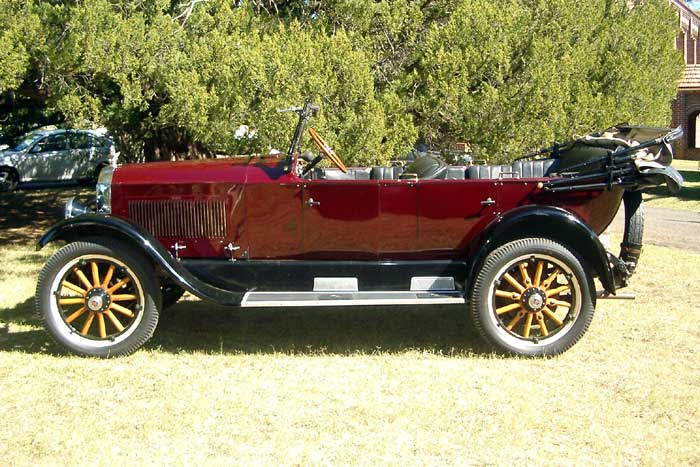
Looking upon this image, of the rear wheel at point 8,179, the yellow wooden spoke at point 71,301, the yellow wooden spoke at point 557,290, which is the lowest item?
the yellow wooden spoke at point 71,301

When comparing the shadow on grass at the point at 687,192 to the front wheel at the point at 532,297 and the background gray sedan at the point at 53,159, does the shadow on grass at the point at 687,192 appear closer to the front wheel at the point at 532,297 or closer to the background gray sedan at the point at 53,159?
the front wheel at the point at 532,297

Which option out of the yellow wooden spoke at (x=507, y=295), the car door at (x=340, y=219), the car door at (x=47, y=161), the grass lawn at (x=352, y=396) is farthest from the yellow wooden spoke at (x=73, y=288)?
the car door at (x=47, y=161)

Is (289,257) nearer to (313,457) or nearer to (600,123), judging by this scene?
(313,457)

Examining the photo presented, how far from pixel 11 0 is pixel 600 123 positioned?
6111 mm

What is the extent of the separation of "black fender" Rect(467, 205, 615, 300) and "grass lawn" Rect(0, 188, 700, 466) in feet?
2.10

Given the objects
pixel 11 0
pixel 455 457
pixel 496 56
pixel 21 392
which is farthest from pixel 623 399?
pixel 11 0

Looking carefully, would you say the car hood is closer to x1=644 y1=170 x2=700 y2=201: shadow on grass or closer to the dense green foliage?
the dense green foliage

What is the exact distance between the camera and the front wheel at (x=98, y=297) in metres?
5.22

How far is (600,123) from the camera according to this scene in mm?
8430

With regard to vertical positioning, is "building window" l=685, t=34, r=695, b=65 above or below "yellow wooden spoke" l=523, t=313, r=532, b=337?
above

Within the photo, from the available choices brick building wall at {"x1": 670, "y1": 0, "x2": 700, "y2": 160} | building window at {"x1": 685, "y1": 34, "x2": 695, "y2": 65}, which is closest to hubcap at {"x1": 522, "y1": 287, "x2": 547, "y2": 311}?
brick building wall at {"x1": 670, "y1": 0, "x2": 700, "y2": 160}

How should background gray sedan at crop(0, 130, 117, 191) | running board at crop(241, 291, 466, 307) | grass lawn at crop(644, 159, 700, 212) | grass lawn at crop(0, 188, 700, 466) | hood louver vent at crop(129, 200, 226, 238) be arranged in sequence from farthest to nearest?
background gray sedan at crop(0, 130, 117, 191) → grass lawn at crop(644, 159, 700, 212) → hood louver vent at crop(129, 200, 226, 238) → running board at crop(241, 291, 466, 307) → grass lawn at crop(0, 188, 700, 466)

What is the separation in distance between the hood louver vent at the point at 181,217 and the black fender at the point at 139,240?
0.23m

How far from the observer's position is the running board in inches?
200
